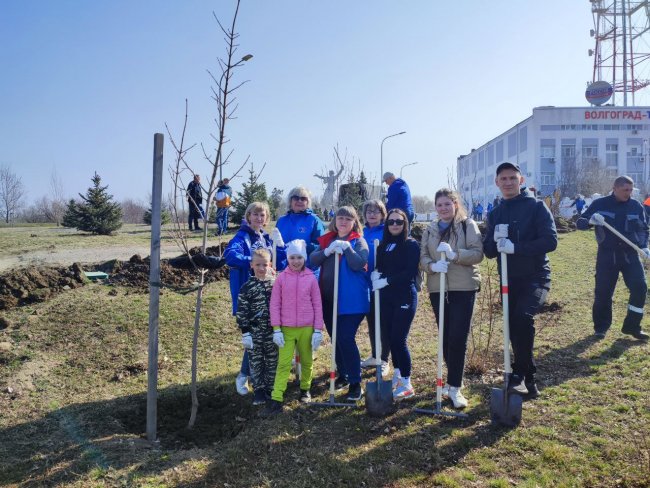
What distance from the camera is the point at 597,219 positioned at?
6.21m

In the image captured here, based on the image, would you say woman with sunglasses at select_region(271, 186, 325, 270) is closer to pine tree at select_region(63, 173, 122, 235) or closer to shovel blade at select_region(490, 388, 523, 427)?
shovel blade at select_region(490, 388, 523, 427)

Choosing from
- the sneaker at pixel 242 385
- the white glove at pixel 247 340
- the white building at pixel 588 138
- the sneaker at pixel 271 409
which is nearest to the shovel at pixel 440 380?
the sneaker at pixel 271 409

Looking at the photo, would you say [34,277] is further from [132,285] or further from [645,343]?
[645,343]

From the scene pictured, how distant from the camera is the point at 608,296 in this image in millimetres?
6535

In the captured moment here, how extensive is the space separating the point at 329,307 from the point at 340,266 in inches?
18.7

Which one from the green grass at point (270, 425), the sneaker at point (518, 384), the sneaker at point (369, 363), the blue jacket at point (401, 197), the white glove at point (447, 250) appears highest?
the blue jacket at point (401, 197)

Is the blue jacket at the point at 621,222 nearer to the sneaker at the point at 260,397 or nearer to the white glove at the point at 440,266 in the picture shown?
the white glove at the point at 440,266

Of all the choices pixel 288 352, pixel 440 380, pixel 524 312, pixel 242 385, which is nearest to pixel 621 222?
pixel 524 312

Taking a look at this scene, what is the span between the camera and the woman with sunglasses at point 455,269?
4.37 m

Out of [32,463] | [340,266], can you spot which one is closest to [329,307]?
[340,266]

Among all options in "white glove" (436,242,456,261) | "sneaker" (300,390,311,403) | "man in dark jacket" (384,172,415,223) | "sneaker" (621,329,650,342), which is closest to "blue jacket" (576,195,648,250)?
"sneaker" (621,329,650,342)

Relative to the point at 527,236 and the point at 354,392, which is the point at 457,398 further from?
the point at 527,236

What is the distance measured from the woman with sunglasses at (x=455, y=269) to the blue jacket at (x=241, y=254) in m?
1.68

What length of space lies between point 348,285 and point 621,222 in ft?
13.0
